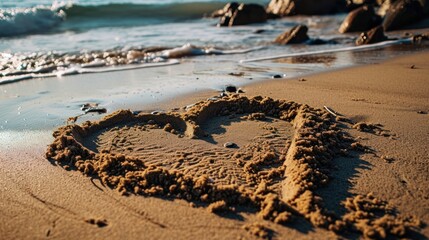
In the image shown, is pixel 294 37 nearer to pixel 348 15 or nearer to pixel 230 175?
pixel 348 15

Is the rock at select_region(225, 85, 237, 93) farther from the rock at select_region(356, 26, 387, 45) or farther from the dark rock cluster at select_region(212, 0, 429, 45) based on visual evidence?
the rock at select_region(356, 26, 387, 45)

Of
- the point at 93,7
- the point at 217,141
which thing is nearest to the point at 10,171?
the point at 217,141

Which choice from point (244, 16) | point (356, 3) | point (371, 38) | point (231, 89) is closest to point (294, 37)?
point (371, 38)

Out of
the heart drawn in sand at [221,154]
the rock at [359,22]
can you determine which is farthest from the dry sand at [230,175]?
the rock at [359,22]

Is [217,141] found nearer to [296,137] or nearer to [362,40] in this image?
[296,137]

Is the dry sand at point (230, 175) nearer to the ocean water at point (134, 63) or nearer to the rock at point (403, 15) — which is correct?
the ocean water at point (134, 63)

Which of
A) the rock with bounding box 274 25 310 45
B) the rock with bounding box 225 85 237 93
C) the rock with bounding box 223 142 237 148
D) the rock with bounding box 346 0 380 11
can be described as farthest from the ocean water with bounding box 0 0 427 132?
the rock with bounding box 346 0 380 11
